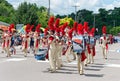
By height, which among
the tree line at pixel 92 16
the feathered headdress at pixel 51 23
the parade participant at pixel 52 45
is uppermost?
the tree line at pixel 92 16

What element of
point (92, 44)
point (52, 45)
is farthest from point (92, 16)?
point (52, 45)

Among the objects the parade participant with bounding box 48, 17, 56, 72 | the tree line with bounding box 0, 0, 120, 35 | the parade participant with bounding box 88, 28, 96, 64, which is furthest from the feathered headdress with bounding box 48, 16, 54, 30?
the tree line with bounding box 0, 0, 120, 35

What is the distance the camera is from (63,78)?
50.5 feet

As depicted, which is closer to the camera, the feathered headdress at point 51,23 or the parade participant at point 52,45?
the feathered headdress at point 51,23

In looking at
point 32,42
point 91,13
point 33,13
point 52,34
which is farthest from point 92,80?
point 91,13

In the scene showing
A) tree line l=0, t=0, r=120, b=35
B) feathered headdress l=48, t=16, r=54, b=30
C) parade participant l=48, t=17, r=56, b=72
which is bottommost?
parade participant l=48, t=17, r=56, b=72

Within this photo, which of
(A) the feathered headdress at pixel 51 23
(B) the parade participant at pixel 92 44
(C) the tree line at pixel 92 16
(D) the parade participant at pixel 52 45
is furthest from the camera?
(C) the tree line at pixel 92 16

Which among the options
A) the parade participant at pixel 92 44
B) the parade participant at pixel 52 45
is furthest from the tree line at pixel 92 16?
the parade participant at pixel 52 45

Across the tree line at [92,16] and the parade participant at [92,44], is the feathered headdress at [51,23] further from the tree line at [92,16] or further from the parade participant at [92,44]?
the tree line at [92,16]

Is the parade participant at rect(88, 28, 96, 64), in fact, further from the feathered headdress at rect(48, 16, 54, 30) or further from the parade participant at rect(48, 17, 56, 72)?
the feathered headdress at rect(48, 16, 54, 30)

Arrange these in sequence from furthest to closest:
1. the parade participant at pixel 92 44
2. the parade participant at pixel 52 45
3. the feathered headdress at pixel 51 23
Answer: the parade participant at pixel 92 44
the parade participant at pixel 52 45
the feathered headdress at pixel 51 23

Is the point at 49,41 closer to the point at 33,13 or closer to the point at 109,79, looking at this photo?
the point at 109,79

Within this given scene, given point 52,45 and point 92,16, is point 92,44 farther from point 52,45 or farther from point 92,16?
point 92,16

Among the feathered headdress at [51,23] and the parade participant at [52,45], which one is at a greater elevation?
the feathered headdress at [51,23]
